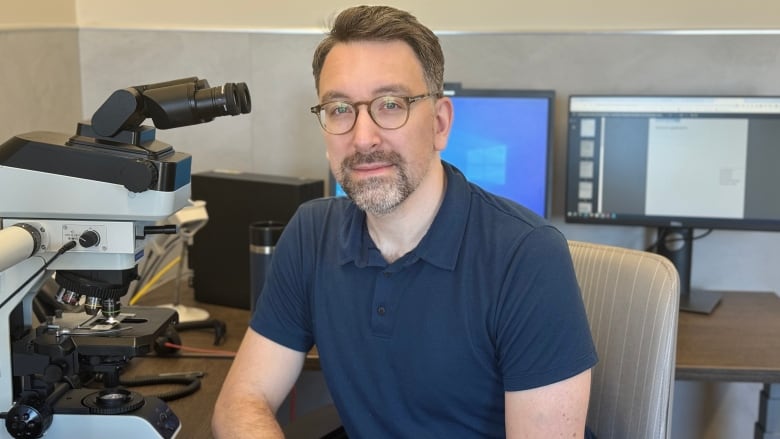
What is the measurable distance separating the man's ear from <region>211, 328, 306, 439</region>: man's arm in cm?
46

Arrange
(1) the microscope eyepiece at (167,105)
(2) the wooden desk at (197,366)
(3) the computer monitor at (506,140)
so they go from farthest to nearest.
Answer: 1. (3) the computer monitor at (506,140)
2. (2) the wooden desk at (197,366)
3. (1) the microscope eyepiece at (167,105)

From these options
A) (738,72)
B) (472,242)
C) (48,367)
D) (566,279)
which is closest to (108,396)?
(48,367)

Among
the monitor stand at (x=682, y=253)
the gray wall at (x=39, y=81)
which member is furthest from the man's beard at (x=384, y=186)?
the monitor stand at (x=682, y=253)

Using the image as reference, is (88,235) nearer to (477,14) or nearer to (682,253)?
(477,14)

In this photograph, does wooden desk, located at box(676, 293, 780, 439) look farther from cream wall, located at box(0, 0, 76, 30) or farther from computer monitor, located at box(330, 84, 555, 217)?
cream wall, located at box(0, 0, 76, 30)

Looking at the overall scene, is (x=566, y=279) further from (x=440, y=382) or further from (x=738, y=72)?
(x=738, y=72)

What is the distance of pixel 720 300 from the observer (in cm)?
234

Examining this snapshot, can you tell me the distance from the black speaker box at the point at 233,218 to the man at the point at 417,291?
23.9 inches

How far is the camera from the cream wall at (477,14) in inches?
93.2

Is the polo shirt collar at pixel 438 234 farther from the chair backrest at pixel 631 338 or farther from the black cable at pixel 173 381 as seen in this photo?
the black cable at pixel 173 381

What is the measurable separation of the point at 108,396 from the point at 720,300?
1599mm

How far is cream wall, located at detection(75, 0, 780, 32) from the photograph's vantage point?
2.37 m

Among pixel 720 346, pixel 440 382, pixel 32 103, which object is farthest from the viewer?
pixel 32 103

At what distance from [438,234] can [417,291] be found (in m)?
0.10
